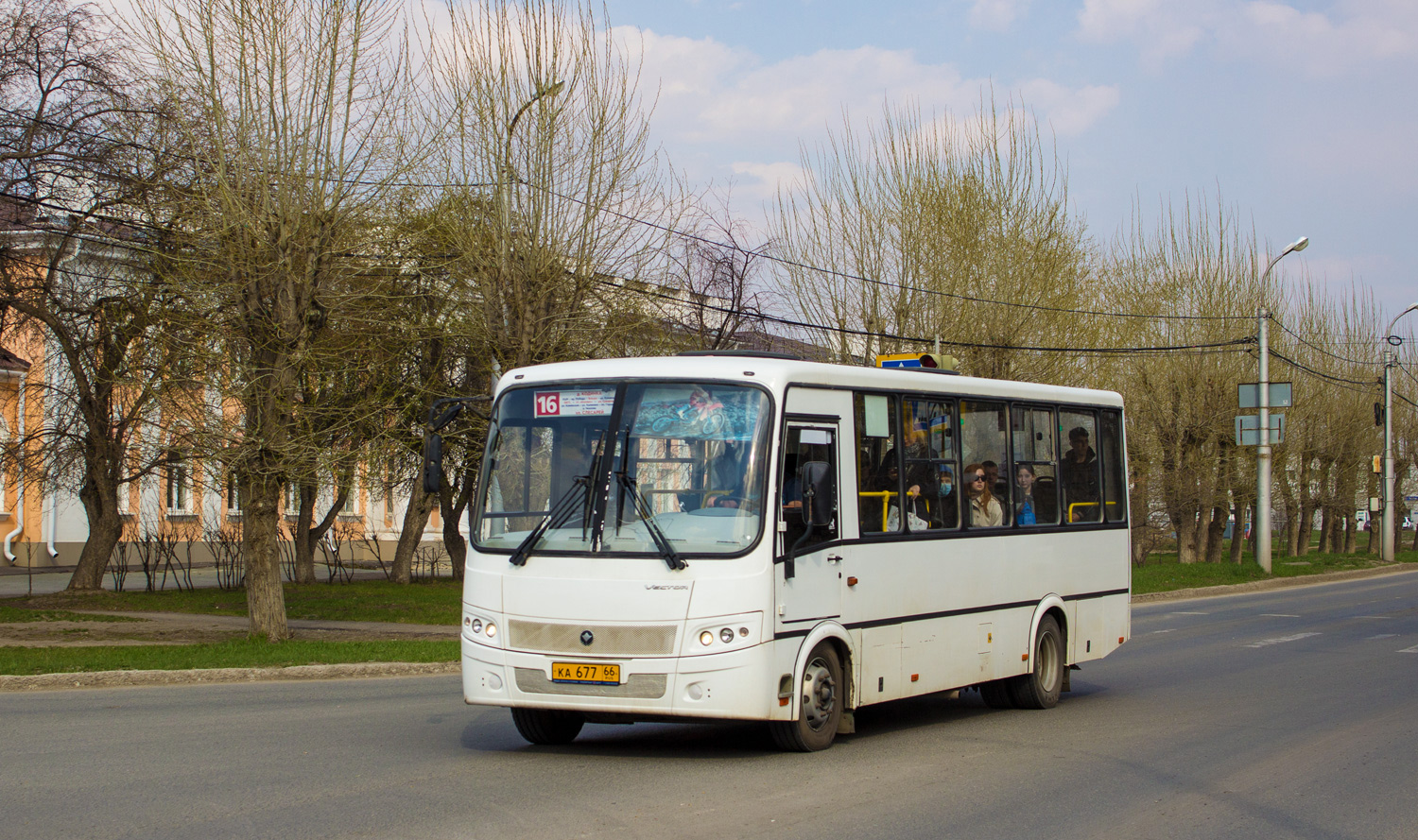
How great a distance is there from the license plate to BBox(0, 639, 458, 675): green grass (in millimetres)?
7460

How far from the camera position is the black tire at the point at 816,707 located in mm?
9125

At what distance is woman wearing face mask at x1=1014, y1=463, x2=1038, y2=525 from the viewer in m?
11.9

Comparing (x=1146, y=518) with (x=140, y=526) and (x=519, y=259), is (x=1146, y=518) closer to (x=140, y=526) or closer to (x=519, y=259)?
(x=519, y=259)

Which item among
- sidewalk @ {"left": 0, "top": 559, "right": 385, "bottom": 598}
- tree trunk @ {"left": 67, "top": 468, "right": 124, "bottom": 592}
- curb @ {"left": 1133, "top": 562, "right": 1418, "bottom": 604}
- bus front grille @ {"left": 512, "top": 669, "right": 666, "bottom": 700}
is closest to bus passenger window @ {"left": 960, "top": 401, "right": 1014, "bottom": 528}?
bus front grille @ {"left": 512, "top": 669, "right": 666, "bottom": 700}

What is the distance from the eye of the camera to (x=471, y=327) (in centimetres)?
2292

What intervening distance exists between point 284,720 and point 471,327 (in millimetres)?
12564

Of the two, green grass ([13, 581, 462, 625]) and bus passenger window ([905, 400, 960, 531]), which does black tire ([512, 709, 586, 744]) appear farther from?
green grass ([13, 581, 462, 625])

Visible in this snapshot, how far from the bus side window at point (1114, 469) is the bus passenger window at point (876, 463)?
3922 millimetres

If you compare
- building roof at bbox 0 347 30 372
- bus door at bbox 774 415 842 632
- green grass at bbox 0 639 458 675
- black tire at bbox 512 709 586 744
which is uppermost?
building roof at bbox 0 347 30 372

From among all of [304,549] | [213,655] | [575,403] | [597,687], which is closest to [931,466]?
[575,403]

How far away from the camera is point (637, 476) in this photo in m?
8.98

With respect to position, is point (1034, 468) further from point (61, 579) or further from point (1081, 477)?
point (61, 579)

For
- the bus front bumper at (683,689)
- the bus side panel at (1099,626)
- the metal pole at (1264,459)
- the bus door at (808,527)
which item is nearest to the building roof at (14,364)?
the bus side panel at (1099,626)

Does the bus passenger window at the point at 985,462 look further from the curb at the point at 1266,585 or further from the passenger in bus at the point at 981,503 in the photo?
the curb at the point at 1266,585
